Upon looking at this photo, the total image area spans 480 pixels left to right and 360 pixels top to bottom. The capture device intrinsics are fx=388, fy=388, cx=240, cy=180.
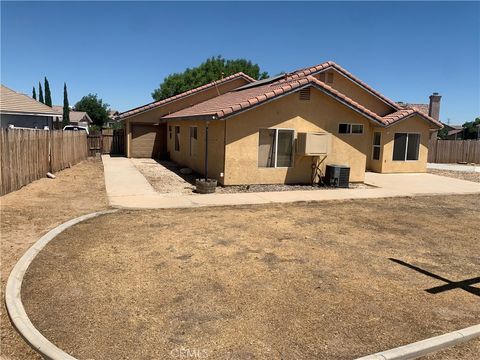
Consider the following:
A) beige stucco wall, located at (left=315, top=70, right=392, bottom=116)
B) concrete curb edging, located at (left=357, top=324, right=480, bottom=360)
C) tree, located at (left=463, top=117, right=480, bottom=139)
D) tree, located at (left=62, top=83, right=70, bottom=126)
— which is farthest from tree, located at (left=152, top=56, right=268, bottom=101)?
concrete curb edging, located at (left=357, top=324, right=480, bottom=360)

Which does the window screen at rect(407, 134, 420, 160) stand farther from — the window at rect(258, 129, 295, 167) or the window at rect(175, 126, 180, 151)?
the window at rect(175, 126, 180, 151)

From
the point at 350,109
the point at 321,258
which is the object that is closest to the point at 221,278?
the point at 321,258

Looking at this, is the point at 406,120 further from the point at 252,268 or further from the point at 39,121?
the point at 39,121

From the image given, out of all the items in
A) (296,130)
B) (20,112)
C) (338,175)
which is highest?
(20,112)

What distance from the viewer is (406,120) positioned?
1989 centimetres

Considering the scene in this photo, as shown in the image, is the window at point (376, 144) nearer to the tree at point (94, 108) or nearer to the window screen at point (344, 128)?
the window screen at point (344, 128)

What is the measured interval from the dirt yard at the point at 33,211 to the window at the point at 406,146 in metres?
14.4

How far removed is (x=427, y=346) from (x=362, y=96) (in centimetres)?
1910

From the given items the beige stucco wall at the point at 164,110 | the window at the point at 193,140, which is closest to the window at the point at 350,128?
the window at the point at 193,140

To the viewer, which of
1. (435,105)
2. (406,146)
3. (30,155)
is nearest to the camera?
(30,155)

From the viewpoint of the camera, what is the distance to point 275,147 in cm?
1419

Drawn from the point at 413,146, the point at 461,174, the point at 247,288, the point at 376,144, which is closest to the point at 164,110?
the point at 376,144

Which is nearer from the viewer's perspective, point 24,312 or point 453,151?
point 24,312

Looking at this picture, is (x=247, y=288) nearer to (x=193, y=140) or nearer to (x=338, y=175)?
(x=338, y=175)
